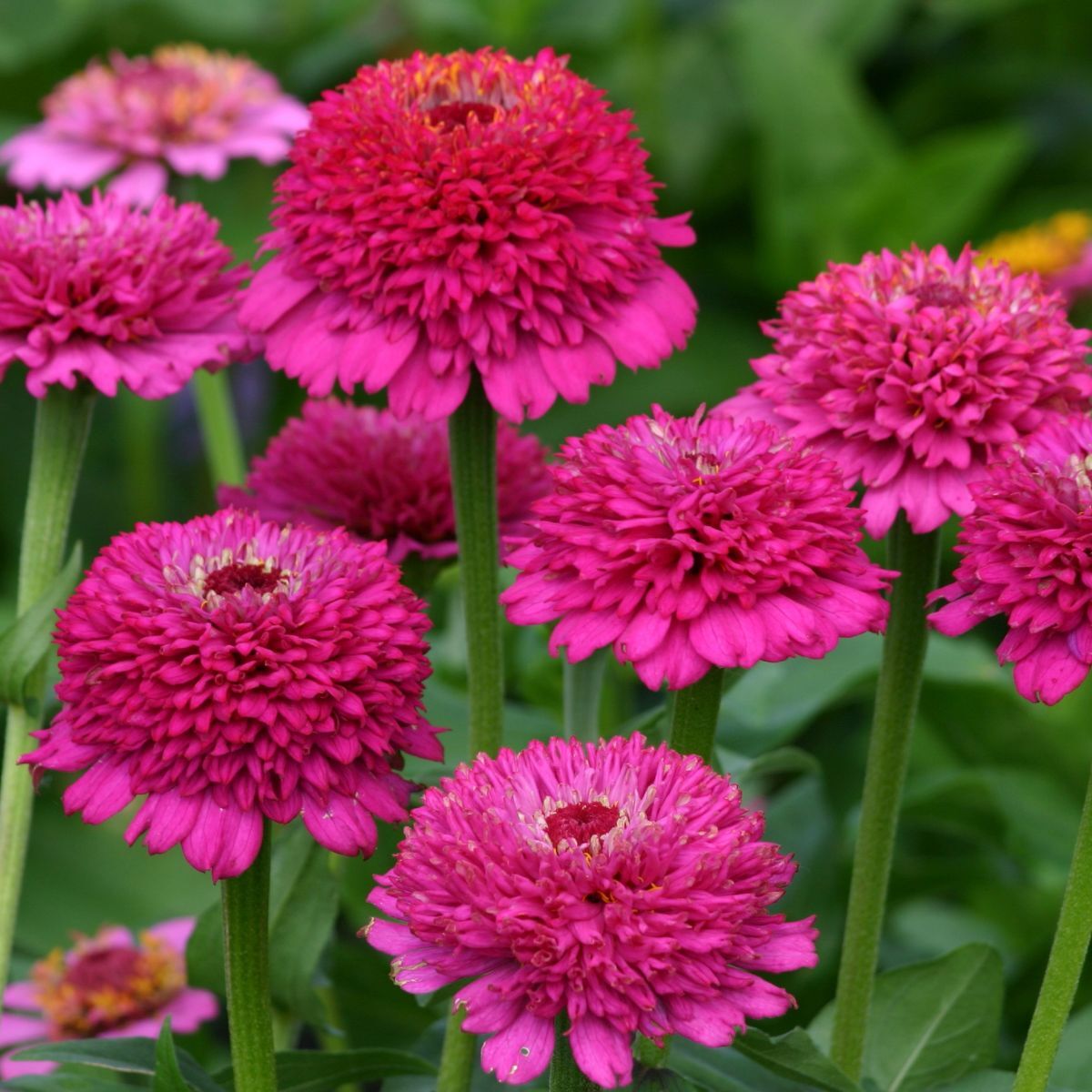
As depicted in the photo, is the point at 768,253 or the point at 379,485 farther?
the point at 768,253

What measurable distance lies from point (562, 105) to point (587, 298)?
0.26 ft

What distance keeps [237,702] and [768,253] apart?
1.40 m

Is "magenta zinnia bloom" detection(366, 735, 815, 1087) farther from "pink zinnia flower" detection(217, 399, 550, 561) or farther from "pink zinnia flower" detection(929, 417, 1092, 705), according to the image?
"pink zinnia flower" detection(217, 399, 550, 561)

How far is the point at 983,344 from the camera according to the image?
68 centimetres

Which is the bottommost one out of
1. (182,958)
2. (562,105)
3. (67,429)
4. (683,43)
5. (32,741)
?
(182,958)

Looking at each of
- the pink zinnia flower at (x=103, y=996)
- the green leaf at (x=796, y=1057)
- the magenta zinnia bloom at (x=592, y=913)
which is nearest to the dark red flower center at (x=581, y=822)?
the magenta zinnia bloom at (x=592, y=913)

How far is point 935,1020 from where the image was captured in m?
0.78

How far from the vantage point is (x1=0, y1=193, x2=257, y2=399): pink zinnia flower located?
0.72 m

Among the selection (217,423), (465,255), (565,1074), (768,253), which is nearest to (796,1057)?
(565,1074)

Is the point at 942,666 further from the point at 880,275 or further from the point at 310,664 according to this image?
the point at 310,664

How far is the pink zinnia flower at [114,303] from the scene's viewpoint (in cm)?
72

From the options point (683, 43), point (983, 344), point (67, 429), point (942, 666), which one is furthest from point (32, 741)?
point (683, 43)

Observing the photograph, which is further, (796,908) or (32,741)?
(796,908)

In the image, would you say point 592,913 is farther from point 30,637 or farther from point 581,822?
point 30,637
